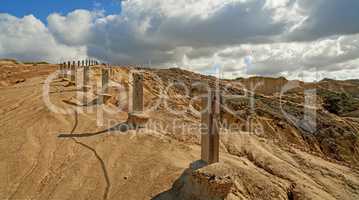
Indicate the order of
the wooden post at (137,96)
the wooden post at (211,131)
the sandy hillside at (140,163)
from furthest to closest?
the wooden post at (137,96)
the wooden post at (211,131)
the sandy hillside at (140,163)

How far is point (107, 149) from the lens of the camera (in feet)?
29.9

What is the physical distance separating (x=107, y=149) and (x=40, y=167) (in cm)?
170

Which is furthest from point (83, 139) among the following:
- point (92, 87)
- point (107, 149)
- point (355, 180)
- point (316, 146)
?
point (316, 146)

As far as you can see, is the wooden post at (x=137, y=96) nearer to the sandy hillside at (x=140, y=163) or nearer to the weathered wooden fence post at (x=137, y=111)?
the weathered wooden fence post at (x=137, y=111)

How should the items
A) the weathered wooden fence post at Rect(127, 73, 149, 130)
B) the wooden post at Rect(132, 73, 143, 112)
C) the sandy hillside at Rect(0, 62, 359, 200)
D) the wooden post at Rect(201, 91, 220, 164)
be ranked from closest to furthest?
the sandy hillside at Rect(0, 62, 359, 200) < the wooden post at Rect(201, 91, 220, 164) < the weathered wooden fence post at Rect(127, 73, 149, 130) < the wooden post at Rect(132, 73, 143, 112)

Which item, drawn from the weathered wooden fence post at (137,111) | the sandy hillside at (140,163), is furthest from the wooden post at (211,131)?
the weathered wooden fence post at (137,111)

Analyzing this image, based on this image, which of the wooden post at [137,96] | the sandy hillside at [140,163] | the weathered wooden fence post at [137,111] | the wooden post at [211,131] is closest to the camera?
the sandy hillside at [140,163]

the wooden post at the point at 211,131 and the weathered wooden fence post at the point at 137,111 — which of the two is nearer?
the wooden post at the point at 211,131

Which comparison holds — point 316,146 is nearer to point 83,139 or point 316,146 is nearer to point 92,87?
point 92,87

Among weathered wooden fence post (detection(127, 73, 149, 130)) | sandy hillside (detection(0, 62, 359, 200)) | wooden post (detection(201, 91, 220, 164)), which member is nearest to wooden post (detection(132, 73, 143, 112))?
weathered wooden fence post (detection(127, 73, 149, 130))

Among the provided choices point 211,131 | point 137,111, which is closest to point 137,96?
point 137,111

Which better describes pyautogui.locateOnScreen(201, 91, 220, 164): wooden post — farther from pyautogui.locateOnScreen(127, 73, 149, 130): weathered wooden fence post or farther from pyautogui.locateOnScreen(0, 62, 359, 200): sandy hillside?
pyautogui.locateOnScreen(127, 73, 149, 130): weathered wooden fence post

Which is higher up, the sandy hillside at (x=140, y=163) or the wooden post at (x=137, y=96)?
the wooden post at (x=137, y=96)

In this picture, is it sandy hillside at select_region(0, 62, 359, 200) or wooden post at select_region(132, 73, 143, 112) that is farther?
wooden post at select_region(132, 73, 143, 112)
